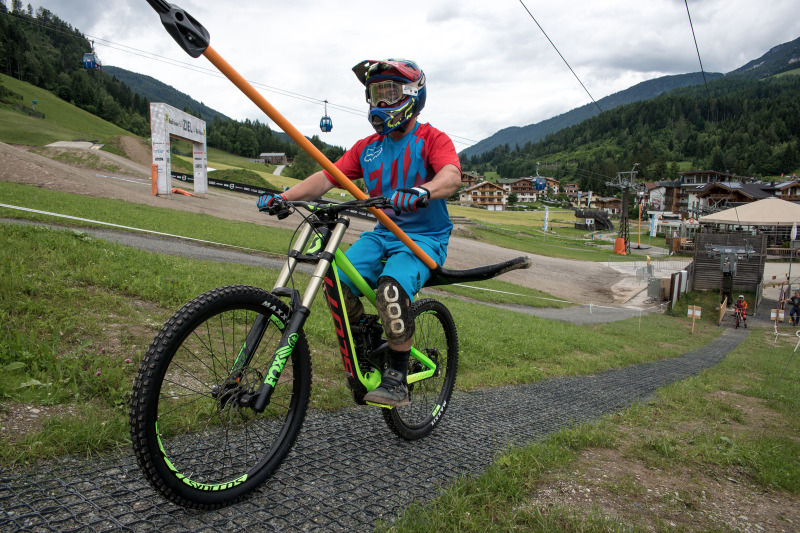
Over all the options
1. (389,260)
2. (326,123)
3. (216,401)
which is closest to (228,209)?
(326,123)

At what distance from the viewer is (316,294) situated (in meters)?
2.95

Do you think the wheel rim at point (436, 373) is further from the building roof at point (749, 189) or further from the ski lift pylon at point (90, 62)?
the building roof at point (749, 189)

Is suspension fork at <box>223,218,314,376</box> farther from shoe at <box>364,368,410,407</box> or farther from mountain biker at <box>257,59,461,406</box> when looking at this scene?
shoe at <box>364,368,410,407</box>

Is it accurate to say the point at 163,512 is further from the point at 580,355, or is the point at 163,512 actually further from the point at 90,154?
the point at 90,154

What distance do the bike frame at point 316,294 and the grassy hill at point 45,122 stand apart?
205 ft

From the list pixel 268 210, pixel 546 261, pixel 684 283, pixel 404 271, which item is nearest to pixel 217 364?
pixel 268 210

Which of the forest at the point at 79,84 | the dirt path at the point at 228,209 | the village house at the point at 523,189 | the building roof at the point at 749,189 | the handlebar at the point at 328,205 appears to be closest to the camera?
the handlebar at the point at 328,205

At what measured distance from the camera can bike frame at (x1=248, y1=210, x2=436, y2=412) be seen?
8.59 ft

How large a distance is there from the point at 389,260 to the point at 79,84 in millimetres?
127436

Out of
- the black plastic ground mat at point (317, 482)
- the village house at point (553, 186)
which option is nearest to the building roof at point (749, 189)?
the black plastic ground mat at point (317, 482)

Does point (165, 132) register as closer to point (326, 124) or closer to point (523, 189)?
point (326, 124)

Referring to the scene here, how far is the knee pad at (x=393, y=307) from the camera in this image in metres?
3.38

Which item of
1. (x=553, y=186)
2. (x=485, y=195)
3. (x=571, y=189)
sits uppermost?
(x=553, y=186)

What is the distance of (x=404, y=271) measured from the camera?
11.5 feet
